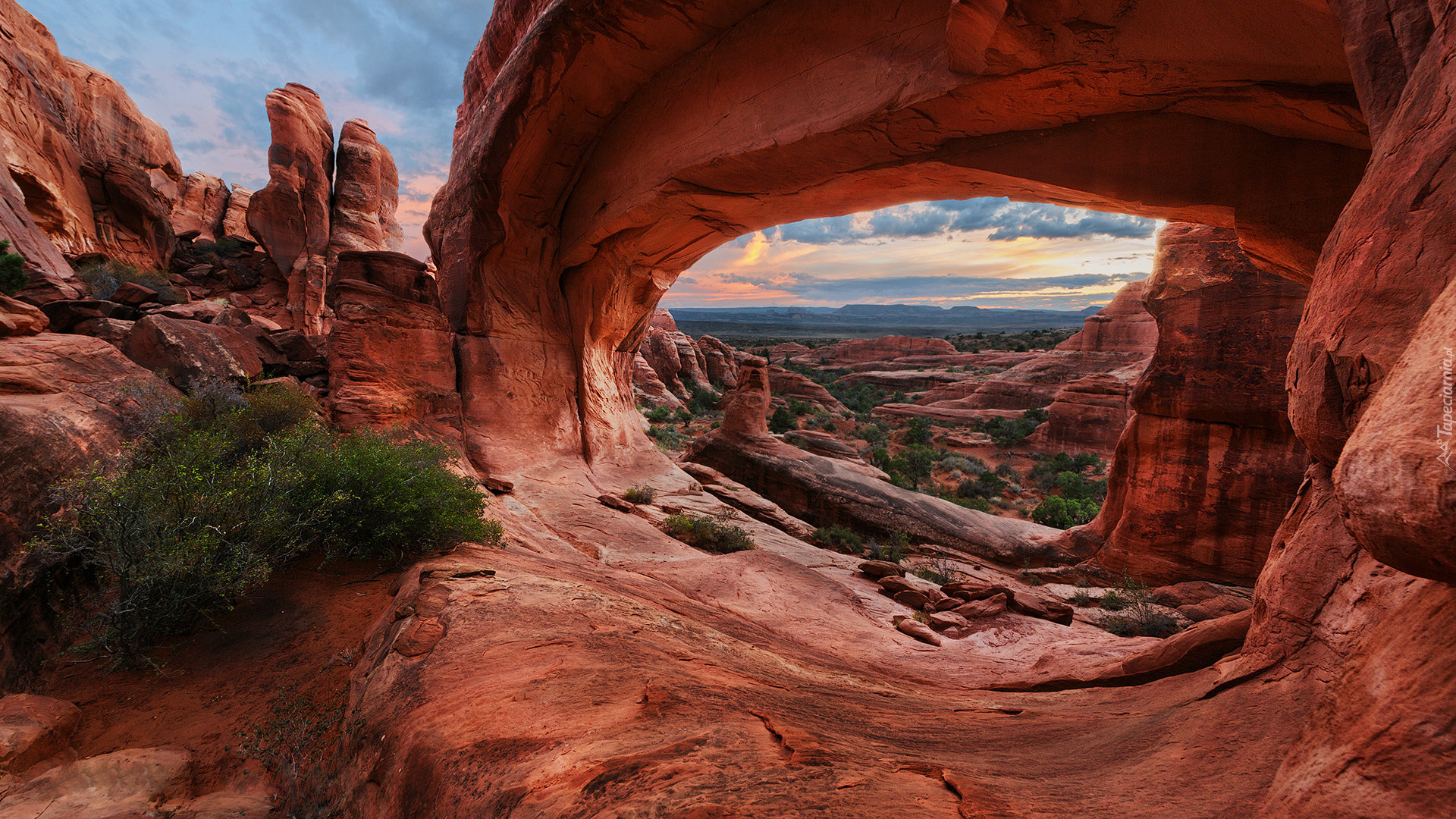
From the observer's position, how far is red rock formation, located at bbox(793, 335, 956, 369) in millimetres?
46062

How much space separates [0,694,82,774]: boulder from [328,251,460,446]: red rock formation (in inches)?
192

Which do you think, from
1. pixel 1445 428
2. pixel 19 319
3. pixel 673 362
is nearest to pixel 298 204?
pixel 673 362

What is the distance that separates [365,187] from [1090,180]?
103 feet

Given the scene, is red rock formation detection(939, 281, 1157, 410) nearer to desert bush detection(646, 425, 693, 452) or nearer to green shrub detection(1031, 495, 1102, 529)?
→ green shrub detection(1031, 495, 1102, 529)

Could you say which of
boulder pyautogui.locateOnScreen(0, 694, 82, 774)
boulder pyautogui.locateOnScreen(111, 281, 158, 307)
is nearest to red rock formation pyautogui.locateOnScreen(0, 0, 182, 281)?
boulder pyautogui.locateOnScreen(111, 281, 158, 307)

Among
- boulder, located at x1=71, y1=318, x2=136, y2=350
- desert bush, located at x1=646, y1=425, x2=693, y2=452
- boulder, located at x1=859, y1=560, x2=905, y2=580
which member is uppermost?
boulder, located at x1=71, y1=318, x2=136, y2=350

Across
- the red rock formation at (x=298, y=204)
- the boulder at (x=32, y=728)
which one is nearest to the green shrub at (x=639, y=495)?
the boulder at (x=32, y=728)

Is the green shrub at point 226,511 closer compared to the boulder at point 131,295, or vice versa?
the green shrub at point 226,511

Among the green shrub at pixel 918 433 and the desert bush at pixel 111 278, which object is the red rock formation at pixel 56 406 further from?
the green shrub at pixel 918 433

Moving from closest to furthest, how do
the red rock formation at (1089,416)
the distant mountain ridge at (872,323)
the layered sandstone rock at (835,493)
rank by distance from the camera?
the layered sandstone rock at (835,493) → the red rock formation at (1089,416) → the distant mountain ridge at (872,323)

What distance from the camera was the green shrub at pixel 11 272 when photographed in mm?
5898

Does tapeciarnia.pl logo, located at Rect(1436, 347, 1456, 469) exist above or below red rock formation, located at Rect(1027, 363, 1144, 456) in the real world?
above

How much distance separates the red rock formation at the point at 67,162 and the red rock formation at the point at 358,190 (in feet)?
22.6

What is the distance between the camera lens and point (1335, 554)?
2354mm
